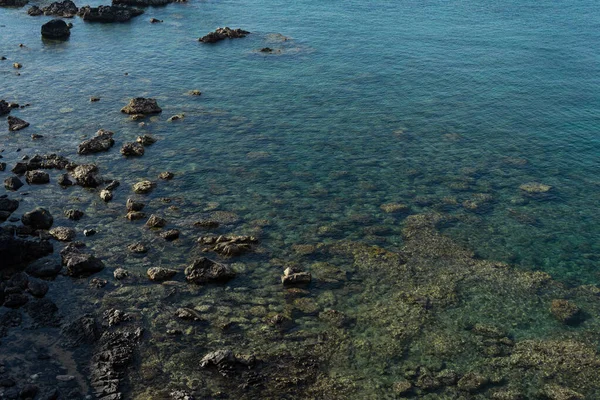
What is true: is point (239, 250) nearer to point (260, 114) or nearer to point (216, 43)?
point (260, 114)

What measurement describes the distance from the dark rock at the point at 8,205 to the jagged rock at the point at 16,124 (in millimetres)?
12247

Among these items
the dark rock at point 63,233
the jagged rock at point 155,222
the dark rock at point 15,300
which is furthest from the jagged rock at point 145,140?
the dark rock at point 15,300

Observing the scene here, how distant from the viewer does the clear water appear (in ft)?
113

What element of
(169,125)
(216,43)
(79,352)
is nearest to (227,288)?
(79,352)

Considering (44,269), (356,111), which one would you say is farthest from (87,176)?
(356,111)

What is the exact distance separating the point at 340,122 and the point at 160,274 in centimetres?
2424

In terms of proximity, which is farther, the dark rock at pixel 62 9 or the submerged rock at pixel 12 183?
the dark rock at pixel 62 9

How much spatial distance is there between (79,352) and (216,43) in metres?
51.4

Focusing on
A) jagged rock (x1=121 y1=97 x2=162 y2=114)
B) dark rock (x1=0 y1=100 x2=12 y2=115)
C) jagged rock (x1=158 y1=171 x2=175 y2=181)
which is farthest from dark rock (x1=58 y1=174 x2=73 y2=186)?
dark rock (x1=0 y1=100 x2=12 y2=115)

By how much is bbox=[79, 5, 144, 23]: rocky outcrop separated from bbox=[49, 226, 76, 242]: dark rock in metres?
51.7

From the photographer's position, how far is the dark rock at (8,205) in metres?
34.3

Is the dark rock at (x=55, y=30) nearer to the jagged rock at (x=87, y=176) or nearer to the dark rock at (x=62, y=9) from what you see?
the dark rock at (x=62, y=9)

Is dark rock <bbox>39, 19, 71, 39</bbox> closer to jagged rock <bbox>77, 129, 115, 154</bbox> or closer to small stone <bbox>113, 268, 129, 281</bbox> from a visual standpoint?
jagged rock <bbox>77, 129, 115, 154</bbox>

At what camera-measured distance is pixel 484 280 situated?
30.0m
